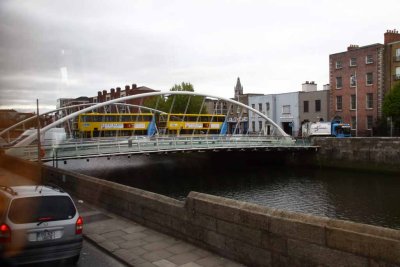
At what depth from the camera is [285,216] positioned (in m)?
7.39

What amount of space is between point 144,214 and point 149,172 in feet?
111

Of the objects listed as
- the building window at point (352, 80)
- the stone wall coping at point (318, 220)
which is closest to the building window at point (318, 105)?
the building window at point (352, 80)

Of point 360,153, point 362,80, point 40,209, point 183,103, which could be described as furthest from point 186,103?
point 40,209

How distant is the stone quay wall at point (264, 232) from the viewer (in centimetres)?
A: 599

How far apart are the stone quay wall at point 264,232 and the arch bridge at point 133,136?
10.7m

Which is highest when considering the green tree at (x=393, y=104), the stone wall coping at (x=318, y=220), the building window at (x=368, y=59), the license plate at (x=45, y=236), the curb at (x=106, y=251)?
the building window at (x=368, y=59)

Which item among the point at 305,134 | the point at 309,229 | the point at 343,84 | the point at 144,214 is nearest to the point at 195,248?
the point at 144,214

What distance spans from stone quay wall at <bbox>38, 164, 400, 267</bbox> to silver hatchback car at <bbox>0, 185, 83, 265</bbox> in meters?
2.83

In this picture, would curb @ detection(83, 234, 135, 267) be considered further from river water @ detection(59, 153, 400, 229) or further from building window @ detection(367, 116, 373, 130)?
building window @ detection(367, 116, 373, 130)

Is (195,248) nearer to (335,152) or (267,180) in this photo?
(267,180)

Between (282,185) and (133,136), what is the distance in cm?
1753

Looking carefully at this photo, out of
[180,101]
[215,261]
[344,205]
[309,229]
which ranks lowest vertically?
[344,205]

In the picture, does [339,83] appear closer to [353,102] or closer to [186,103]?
[353,102]

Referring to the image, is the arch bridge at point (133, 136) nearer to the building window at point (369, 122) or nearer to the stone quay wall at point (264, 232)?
the stone quay wall at point (264, 232)
